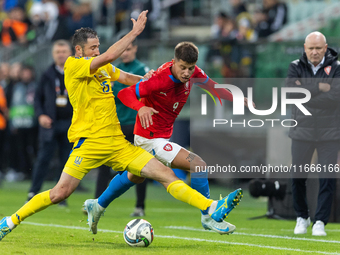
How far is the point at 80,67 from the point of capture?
5.65 metres

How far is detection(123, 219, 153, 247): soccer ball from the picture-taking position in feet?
18.3

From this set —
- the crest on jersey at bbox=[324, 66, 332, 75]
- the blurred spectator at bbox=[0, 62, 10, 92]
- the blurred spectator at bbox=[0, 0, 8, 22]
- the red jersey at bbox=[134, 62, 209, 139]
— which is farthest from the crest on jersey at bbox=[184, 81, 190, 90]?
the blurred spectator at bbox=[0, 0, 8, 22]

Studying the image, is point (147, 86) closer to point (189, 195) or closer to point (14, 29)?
point (189, 195)

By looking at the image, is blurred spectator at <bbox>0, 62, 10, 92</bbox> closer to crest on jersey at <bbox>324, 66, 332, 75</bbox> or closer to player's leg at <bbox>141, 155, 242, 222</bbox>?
crest on jersey at <bbox>324, 66, 332, 75</bbox>

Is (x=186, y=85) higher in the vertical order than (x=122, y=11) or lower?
lower

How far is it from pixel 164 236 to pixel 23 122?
27.5 ft

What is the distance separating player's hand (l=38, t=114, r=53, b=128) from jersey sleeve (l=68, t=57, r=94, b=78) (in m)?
3.64

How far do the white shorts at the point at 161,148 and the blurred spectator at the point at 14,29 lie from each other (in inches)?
435

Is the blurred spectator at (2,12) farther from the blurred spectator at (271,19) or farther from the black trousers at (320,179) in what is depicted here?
the black trousers at (320,179)

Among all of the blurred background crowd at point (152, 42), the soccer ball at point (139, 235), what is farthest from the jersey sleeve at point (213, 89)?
the blurred background crowd at point (152, 42)

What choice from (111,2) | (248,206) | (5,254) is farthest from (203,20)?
(5,254)

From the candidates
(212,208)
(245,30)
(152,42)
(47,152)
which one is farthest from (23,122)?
(212,208)

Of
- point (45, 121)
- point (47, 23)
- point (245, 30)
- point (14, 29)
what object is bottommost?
point (45, 121)

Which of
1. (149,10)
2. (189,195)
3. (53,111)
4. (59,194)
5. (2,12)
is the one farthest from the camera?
(2,12)
